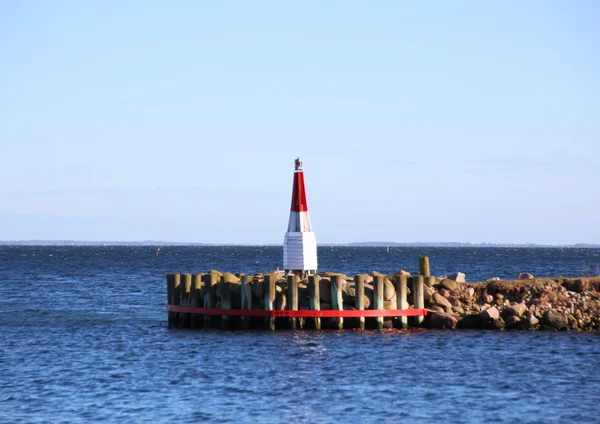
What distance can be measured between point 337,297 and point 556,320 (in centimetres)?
727

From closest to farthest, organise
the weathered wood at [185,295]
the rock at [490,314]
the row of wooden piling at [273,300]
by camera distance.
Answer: the row of wooden piling at [273,300] < the rock at [490,314] < the weathered wood at [185,295]

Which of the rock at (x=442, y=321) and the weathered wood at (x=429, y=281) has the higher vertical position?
the weathered wood at (x=429, y=281)

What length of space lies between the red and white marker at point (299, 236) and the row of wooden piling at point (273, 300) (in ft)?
5.51

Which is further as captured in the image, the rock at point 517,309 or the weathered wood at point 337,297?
the rock at point 517,309

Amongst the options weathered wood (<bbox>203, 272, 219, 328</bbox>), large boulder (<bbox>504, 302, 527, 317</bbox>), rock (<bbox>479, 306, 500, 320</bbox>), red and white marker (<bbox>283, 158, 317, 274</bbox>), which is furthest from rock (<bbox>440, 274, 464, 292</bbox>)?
weathered wood (<bbox>203, 272, 219, 328</bbox>)

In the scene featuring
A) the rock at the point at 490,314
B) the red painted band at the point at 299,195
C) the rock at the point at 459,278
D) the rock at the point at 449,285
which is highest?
the red painted band at the point at 299,195

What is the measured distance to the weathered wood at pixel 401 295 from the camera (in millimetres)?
29422

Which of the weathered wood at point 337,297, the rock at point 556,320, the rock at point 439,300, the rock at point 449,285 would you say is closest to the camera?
the weathered wood at point 337,297

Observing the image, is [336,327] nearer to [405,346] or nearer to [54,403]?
[405,346]

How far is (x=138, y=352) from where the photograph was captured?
2761cm

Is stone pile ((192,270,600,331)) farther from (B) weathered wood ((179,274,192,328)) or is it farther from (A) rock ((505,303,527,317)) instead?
(B) weathered wood ((179,274,192,328))

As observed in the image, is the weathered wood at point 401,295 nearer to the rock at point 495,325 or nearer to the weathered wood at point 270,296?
the rock at point 495,325

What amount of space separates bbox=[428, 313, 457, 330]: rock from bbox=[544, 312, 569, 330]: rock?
302cm

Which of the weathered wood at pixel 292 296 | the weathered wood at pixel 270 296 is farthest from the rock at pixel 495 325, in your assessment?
the weathered wood at pixel 270 296
